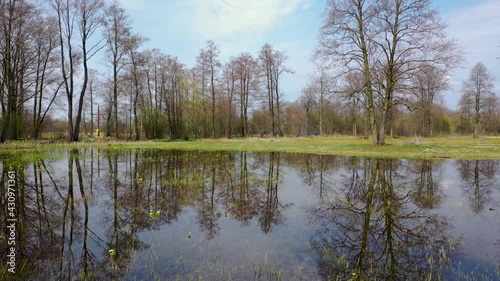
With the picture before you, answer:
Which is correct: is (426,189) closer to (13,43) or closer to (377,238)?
(377,238)

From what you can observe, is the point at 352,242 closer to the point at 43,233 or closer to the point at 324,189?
the point at 324,189

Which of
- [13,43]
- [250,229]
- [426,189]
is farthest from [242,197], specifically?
[13,43]

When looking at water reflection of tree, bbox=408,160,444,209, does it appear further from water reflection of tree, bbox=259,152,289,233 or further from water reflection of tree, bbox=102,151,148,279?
water reflection of tree, bbox=102,151,148,279

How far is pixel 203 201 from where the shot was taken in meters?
8.35

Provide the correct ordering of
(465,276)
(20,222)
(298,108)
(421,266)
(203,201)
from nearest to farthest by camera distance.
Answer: (465,276) < (421,266) < (20,222) < (203,201) < (298,108)

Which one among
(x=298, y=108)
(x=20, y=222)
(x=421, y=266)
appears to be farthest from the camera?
(x=298, y=108)

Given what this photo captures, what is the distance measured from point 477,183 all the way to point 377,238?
8533 millimetres

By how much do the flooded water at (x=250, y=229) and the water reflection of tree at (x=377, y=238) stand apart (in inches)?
0.9

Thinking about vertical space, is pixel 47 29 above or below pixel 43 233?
above

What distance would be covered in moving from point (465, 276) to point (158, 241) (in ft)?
15.7

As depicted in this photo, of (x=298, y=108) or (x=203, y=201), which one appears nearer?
(x=203, y=201)

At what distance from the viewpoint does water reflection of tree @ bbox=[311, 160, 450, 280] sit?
4.29 m

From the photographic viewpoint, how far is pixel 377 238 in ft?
18.0

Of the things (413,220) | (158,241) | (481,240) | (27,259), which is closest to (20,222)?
(27,259)
